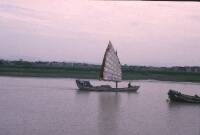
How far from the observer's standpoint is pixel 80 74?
46.2m

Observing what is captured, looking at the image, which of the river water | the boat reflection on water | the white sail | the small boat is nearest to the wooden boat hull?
the white sail

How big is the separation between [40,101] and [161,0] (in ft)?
54.9

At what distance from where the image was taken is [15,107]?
1634 cm

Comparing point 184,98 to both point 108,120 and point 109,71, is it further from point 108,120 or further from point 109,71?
point 108,120

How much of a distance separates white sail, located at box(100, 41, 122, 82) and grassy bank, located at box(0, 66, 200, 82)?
16893 mm

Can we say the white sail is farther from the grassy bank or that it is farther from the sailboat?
the grassy bank

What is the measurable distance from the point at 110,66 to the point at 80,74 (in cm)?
2008

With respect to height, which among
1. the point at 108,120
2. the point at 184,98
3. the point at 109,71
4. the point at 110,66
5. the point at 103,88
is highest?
the point at 110,66

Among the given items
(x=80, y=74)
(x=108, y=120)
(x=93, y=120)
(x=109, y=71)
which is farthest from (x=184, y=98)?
(x=80, y=74)

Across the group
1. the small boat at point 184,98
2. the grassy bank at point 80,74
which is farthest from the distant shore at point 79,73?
the small boat at point 184,98

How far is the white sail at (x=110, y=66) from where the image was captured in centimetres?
2559

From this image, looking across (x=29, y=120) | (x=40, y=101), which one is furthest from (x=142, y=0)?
(x=40, y=101)

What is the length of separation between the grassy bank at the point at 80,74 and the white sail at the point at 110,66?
55.4 feet

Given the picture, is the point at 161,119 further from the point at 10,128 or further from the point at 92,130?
the point at 10,128
